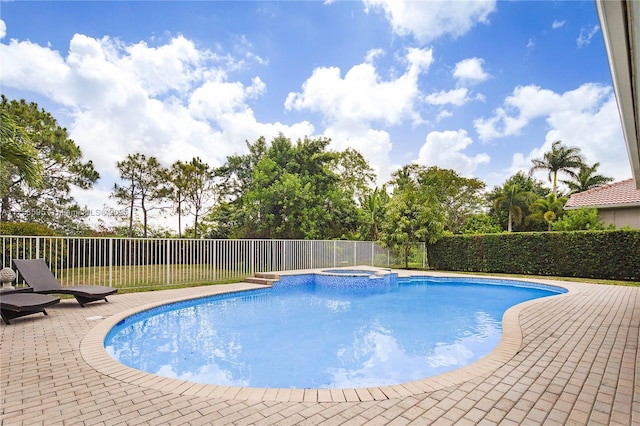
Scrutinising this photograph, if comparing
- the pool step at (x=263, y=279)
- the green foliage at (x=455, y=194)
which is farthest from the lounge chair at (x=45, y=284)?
the green foliage at (x=455, y=194)

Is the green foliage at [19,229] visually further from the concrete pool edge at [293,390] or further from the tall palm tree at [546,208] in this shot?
the tall palm tree at [546,208]

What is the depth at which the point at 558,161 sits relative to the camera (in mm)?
35469

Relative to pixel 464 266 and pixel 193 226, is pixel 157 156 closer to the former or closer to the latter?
pixel 193 226

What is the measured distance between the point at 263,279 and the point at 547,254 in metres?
13.0

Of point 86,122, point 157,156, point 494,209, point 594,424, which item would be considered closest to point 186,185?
point 157,156

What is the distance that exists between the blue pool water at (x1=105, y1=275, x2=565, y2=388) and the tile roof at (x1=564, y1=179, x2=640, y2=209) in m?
9.66

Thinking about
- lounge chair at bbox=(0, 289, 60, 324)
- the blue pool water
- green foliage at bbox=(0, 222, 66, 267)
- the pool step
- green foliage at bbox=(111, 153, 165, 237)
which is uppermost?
green foliage at bbox=(111, 153, 165, 237)

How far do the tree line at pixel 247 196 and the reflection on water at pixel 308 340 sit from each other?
964cm

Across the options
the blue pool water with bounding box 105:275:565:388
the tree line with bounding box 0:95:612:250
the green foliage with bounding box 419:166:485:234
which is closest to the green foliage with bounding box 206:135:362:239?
the tree line with bounding box 0:95:612:250

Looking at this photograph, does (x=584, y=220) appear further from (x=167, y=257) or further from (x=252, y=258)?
(x=167, y=257)

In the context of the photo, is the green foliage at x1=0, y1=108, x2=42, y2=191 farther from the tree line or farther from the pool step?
the tree line

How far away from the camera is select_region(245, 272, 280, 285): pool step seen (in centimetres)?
1326

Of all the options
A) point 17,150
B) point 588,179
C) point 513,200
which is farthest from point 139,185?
point 588,179

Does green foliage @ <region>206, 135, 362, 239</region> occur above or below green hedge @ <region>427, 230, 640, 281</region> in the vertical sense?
above
